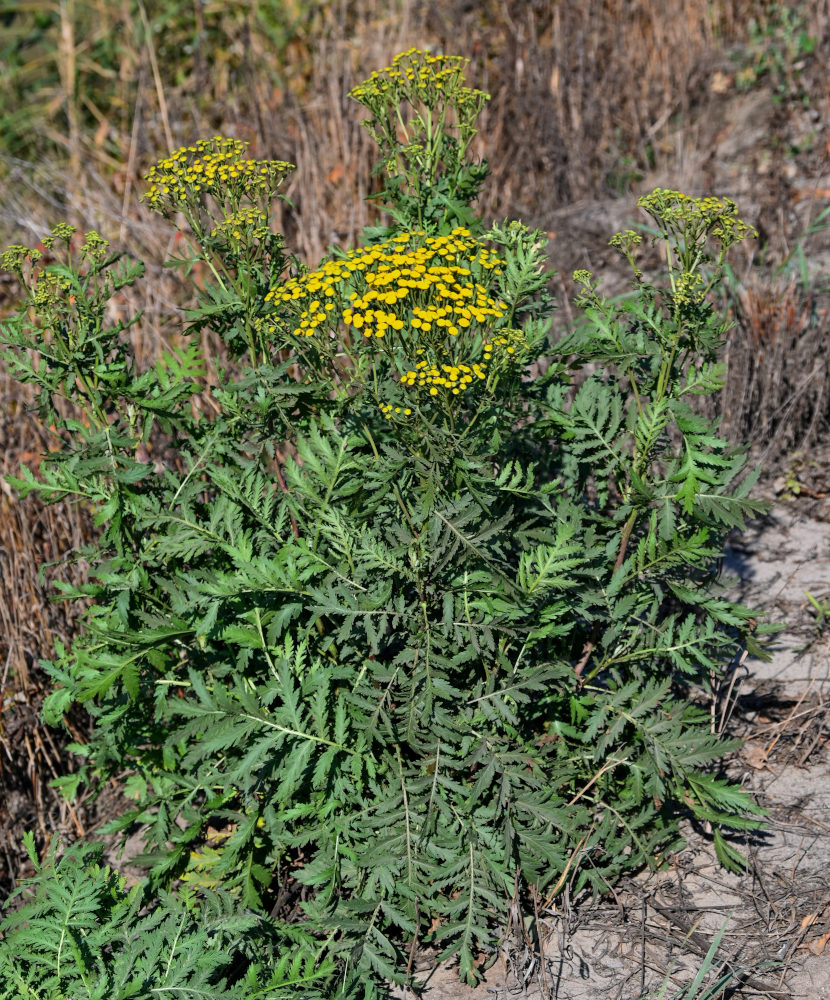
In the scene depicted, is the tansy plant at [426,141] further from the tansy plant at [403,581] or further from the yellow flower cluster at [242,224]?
the yellow flower cluster at [242,224]

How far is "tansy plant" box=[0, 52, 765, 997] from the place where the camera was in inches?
103

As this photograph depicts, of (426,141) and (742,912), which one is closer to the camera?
(742,912)

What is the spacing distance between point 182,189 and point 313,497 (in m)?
0.99

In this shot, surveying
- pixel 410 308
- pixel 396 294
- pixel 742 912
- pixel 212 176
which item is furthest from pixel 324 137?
pixel 742 912

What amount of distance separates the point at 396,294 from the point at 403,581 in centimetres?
87

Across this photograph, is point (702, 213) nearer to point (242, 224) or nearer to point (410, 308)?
point (410, 308)

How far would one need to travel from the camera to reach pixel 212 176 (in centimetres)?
280

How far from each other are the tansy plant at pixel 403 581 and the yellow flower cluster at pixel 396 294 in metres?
0.01

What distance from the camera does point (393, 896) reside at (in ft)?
8.93

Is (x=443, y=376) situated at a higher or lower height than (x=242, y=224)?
lower

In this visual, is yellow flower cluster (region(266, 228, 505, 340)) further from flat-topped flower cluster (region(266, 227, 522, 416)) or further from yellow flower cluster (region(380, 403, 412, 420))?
yellow flower cluster (region(380, 403, 412, 420))

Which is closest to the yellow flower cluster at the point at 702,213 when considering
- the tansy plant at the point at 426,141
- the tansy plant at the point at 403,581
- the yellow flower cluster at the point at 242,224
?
the tansy plant at the point at 403,581

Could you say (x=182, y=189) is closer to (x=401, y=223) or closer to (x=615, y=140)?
(x=401, y=223)

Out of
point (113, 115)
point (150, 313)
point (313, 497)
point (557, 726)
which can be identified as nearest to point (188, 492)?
point (313, 497)
